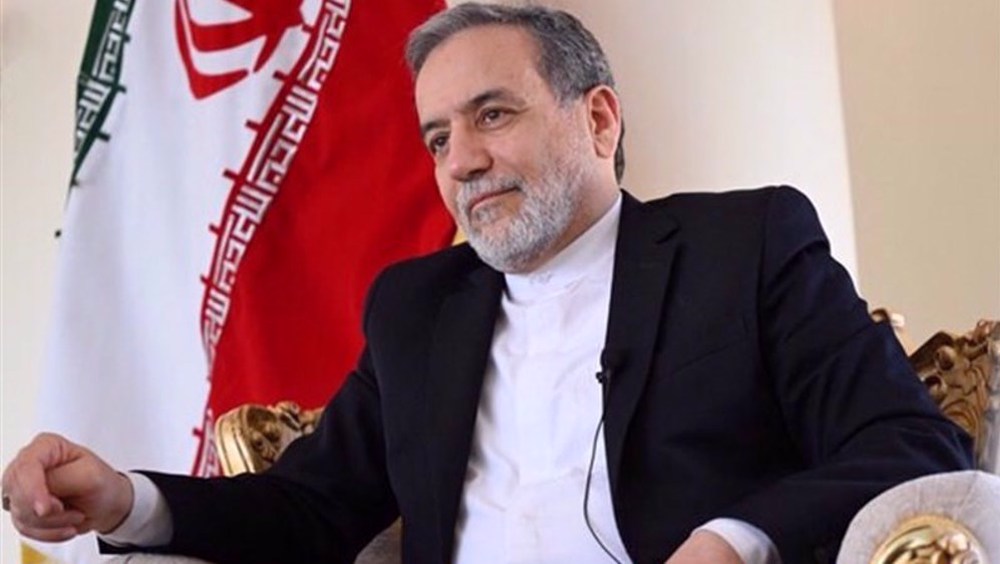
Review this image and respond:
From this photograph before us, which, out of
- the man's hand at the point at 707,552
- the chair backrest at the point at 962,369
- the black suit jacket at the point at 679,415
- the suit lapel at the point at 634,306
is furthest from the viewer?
the chair backrest at the point at 962,369

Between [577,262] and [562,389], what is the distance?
18 cm

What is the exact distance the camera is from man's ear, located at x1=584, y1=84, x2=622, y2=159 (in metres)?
1.64

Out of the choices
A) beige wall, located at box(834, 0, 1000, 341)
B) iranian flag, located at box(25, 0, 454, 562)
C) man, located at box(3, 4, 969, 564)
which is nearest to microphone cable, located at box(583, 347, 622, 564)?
man, located at box(3, 4, 969, 564)

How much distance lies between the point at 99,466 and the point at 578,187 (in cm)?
62

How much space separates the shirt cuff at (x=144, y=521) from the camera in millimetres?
1388

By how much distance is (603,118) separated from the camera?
1.66 metres

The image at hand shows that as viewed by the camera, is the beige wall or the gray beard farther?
the beige wall

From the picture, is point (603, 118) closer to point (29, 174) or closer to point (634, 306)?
point (634, 306)

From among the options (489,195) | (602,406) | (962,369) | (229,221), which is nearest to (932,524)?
(602,406)

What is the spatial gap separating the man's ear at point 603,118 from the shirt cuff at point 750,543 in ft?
2.04

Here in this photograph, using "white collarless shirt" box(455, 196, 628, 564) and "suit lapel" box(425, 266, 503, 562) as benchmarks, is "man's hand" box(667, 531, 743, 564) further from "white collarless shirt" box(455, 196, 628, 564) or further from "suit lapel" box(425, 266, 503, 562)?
"suit lapel" box(425, 266, 503, 562)

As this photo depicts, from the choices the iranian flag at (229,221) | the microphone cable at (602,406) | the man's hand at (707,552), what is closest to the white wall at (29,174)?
the iranian flag at (229,221)

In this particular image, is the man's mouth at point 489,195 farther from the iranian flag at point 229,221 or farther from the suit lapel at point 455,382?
the iranian flag at point 229,221

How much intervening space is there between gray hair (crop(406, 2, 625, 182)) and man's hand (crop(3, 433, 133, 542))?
0.65 meters
